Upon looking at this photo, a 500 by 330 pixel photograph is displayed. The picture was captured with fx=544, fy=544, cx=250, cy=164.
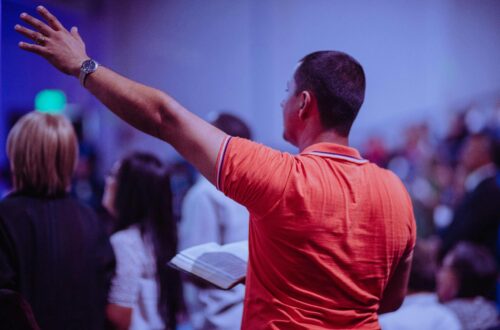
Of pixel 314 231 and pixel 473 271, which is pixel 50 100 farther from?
pixel 314 231

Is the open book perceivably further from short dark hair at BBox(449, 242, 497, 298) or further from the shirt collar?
short dark hair at BBox(449, 242, 497, 298)

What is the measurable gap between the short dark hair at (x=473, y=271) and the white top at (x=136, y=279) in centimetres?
133

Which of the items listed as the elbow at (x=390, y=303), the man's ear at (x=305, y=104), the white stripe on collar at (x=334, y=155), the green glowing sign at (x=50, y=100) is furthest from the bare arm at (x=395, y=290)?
the green glowing sign at (x=50, y=100)

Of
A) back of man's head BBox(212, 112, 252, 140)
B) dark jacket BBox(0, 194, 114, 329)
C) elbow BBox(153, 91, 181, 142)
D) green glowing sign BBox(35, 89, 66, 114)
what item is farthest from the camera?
green glowing sign BBox(35, 89, 66, 114)

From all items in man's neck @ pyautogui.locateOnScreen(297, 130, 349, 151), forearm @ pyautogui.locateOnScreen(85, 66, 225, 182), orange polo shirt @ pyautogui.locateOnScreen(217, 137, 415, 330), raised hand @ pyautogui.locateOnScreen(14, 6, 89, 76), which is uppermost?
raised hand @ pyautogui.locateOnScreen(14, 6, 89, 76)

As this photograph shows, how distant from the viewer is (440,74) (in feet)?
19.9

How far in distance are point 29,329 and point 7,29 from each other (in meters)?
1.59

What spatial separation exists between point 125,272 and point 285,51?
4.60 metres

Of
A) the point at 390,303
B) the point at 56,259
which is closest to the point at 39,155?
the point at 56,259

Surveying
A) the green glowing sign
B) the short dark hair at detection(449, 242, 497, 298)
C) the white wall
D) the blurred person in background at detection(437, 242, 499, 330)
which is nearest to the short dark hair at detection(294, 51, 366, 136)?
the blurred person in background at detection(437, 242, 499, 330)

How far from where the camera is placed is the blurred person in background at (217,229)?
6.58 ft

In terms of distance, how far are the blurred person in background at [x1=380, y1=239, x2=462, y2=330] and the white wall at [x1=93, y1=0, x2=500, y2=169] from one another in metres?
3.68

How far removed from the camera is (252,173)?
1.10m

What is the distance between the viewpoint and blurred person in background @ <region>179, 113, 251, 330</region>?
201 centimetres
